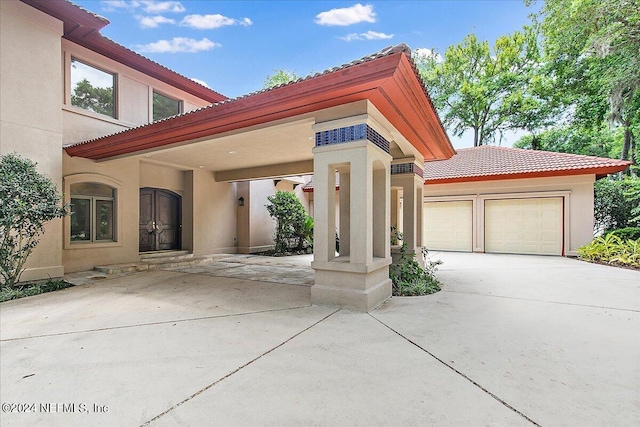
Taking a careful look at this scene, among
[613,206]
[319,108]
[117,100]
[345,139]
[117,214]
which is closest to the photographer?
[345,139]

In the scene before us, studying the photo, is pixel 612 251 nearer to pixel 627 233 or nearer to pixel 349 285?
pixel 627 233

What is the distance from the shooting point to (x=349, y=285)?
429 centimetres

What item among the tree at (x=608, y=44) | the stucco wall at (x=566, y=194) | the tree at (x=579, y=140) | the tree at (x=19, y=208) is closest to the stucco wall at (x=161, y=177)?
the tree at (x=19, y=208)

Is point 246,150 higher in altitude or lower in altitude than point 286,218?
higher

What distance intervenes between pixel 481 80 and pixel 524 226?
1368 cm

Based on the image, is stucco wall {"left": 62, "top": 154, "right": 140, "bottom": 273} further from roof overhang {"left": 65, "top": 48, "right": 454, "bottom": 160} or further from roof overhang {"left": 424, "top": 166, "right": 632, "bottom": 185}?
roof overhang {"left": 424, "top": 166, "right": 632, "bottom": 185}

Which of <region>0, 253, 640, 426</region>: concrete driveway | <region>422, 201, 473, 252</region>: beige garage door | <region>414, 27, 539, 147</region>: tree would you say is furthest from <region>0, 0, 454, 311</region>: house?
<region>414, 27, 539, 147</region>: tree

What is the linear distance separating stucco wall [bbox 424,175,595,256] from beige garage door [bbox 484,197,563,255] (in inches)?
9.1

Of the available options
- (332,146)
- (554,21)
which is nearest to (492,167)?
(554,21)

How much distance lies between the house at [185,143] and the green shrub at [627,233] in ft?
22.7

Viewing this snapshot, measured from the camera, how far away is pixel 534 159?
11.2 meters

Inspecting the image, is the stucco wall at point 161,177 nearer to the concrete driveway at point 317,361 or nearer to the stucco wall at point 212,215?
the stucco wall at point 212,215

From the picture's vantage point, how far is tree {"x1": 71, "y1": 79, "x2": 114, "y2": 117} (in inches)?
292

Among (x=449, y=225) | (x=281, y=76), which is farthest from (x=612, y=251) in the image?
(x=281, y=76)
